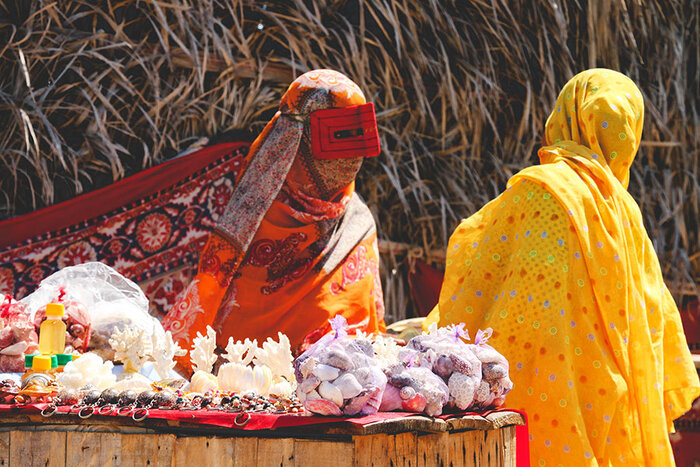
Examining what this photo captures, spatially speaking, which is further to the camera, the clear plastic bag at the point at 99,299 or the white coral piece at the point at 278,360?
the clear plastic bag at the point at 99,299

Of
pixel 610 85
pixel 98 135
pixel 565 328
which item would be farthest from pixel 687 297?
pixel 98 135

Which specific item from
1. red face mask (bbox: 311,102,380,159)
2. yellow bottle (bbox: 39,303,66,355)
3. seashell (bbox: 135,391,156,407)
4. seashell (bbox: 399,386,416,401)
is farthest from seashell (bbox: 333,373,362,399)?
red face mask (bbox: 311,102,380,159)

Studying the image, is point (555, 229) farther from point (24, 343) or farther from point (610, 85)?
point (24, 343)

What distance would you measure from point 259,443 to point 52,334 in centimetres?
95

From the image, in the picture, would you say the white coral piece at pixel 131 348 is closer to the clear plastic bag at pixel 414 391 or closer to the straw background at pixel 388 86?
the clear plastic bag at pixel 414 391

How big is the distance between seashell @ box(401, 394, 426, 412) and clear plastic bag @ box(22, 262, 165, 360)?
3.84ft

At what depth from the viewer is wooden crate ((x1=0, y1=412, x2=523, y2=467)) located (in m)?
1.85

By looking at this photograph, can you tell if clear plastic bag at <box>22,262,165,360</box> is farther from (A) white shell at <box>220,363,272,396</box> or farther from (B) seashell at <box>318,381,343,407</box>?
(B) seashell at <box>318,381,343,407</box>

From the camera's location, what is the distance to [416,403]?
195 centimetres

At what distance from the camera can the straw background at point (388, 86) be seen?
409 cm

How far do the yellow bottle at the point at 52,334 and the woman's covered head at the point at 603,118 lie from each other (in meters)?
2.03

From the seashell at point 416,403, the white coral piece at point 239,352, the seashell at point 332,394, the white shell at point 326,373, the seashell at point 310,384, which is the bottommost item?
the seashell at point 416,403

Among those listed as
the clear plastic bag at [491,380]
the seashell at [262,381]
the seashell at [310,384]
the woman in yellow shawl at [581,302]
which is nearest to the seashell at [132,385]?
the seashell at [262,381]

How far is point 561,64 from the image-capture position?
5.45 metres
